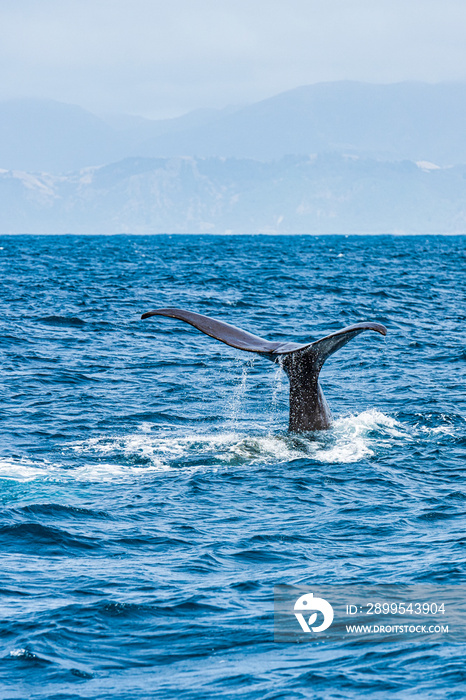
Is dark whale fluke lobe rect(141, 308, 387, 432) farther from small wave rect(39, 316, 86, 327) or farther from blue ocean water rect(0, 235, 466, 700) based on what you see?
small wave rect(39, 316, 86, 327)

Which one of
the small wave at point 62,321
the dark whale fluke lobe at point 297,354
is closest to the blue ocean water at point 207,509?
the dark whale fluke lobe at point 297,354

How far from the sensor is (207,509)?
11312 millimetres

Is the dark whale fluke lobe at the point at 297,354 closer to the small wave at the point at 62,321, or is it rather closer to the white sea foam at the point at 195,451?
the white sea foam at the point at 195,451

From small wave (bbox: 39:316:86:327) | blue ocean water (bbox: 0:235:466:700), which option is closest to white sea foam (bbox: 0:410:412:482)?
blue ocean water (bbox: 0:235:466:700)

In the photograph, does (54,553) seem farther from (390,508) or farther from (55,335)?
(55,335)

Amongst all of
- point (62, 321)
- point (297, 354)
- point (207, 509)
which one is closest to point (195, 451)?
point (297, 354)

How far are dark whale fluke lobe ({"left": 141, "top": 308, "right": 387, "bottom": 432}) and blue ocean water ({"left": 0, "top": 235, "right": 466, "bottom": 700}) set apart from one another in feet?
1.25

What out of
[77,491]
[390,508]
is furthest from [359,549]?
[77,491]

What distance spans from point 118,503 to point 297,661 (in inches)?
183

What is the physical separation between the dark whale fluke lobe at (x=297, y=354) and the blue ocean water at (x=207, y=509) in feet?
1.25

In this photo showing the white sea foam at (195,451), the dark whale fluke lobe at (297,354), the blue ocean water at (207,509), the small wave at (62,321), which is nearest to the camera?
the blue ocean water at (207,509)

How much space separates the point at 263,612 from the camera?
8.24 metres

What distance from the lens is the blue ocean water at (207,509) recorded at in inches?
287

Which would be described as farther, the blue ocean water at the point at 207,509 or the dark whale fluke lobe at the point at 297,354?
the dark whale fluke lobe at the point at 297,354
